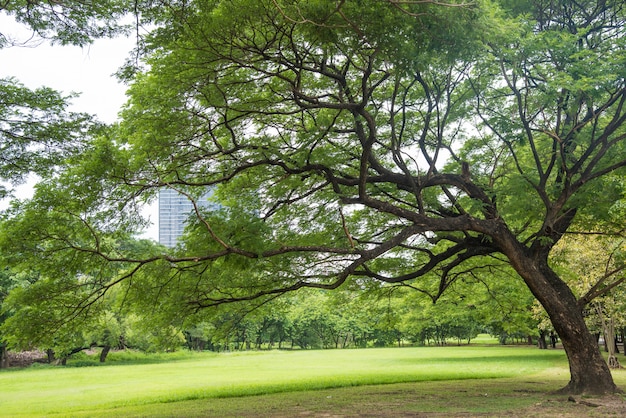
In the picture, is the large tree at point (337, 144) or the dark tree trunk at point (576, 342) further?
the dark tree trunk at point (576, 342)

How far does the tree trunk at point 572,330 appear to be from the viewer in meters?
11.8

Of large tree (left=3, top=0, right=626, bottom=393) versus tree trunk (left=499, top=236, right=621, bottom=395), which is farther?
tree trunk (left=499, top=236, right=621, bottom=395)

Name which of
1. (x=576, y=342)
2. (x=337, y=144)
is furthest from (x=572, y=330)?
(x=337, y=144)

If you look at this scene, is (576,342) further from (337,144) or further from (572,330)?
(337,144)

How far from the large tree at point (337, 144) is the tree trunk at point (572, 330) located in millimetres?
41

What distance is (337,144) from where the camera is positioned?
42.1ft

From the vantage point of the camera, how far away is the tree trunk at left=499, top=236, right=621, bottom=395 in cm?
1184

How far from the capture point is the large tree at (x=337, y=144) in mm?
7977

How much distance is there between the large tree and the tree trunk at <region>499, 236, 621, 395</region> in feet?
0.14

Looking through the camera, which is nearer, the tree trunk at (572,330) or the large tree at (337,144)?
the large tree at (337,144)

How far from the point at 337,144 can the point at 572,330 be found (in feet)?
22.0

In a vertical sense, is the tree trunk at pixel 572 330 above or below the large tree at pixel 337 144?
below

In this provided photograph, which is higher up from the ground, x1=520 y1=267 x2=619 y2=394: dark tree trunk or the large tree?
the large tree

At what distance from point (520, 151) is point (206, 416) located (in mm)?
10371
